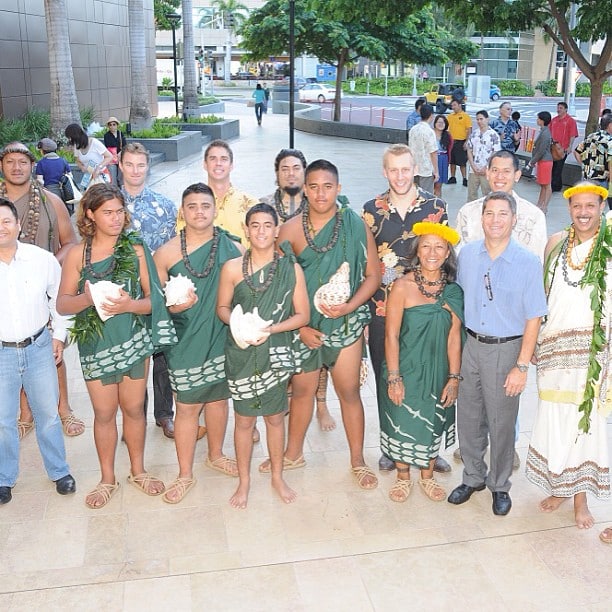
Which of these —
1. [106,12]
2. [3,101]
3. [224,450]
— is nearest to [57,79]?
[3,101]

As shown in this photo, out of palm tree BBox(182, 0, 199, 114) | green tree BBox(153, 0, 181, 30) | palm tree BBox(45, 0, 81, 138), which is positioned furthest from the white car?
palm tree BBox(45, 0, 81, 138)

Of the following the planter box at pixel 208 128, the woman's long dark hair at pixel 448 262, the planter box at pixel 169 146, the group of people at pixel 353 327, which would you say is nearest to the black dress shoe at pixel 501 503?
the group of people at pixel 353 327

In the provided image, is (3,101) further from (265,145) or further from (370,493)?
(370,493)

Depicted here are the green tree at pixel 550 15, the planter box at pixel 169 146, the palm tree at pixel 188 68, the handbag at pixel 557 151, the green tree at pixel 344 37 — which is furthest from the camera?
the palm tree at pixel 188 68

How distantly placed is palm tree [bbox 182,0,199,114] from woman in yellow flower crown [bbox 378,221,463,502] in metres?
24.5

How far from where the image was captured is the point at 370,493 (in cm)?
466

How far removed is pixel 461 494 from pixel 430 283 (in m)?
1.31

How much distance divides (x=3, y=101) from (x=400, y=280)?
1682cm

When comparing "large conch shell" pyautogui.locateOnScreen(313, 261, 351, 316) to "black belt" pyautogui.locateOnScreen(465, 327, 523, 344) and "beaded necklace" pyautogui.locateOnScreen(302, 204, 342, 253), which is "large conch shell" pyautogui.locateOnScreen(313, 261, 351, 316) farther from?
"black belt" pyautogui.locateOnScreen(465, 327, 523, 344)

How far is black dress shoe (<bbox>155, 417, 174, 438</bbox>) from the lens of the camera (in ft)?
17.6

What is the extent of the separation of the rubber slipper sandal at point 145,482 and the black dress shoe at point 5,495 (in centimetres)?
70

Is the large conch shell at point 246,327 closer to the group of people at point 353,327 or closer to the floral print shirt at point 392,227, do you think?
the group of people at point 353,327

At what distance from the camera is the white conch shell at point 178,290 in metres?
4.19

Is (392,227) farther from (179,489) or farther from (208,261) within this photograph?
(179,489)
